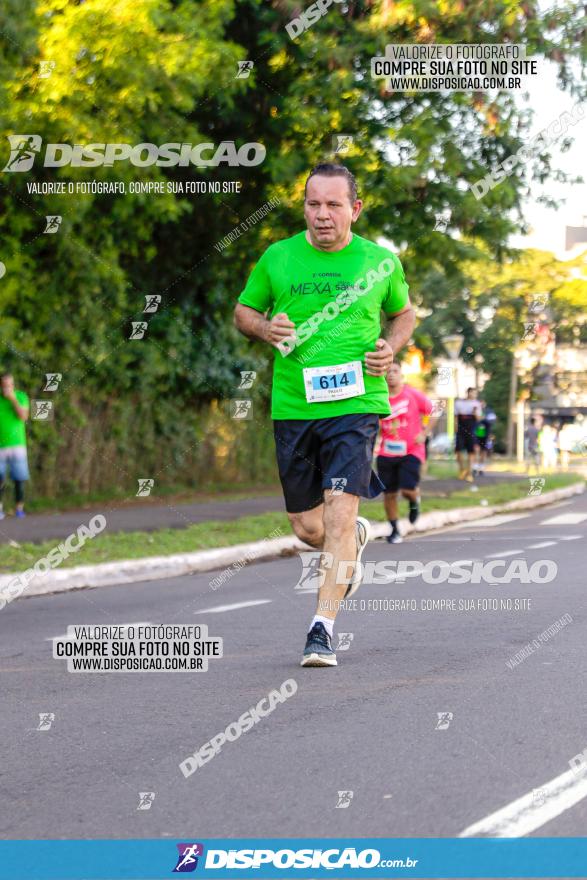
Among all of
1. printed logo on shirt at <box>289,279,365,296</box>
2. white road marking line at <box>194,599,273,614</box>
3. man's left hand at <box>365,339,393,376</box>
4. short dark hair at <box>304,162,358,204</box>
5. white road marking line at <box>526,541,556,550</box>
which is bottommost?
white road marking line at <box>526,541,556,550</box>

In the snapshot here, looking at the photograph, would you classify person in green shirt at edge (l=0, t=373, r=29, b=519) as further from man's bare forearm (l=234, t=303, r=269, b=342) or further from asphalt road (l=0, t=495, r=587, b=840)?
man's bare forearm (l=234, t=303, r=269, b=342)

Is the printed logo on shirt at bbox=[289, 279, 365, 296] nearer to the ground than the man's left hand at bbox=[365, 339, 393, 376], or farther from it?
farther from it

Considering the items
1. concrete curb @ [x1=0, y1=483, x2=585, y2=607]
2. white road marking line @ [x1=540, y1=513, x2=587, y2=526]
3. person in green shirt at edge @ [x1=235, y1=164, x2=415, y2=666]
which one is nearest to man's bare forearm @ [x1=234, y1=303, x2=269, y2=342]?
person in green shirt at edge @ [x1=235, y1=164, x2=415, y2=666]

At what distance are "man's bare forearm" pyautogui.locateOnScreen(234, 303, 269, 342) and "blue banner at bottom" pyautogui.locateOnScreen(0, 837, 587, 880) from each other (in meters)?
3.19

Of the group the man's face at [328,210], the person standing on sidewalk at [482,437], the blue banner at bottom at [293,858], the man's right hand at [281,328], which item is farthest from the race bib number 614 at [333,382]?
the person standing on sidewalk at [482,437]

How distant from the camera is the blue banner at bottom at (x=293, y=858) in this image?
3.58 meters

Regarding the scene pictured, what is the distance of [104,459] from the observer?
2105 cm

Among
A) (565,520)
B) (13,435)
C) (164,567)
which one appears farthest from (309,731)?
(565,520)

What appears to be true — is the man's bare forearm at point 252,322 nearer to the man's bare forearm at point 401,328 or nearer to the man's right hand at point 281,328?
the man's right hand at point 281,328

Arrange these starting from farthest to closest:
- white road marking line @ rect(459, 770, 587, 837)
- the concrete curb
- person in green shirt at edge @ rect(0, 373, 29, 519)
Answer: person in green shirt at edge @ rect(0, 373, 29, 519)
the concrete curb
white road marking line @ rect(459, 770, 587, 837)

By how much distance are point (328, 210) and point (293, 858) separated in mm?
3502

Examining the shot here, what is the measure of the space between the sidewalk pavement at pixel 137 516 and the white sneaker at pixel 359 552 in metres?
6.92

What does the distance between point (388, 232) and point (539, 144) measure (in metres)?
2.53

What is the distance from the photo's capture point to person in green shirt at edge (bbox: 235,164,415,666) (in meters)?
6.46
